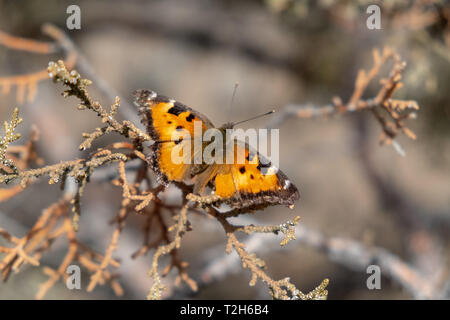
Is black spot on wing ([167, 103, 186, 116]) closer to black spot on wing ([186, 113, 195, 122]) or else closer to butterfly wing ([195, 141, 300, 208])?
black spot on wing ([186, 113, 195, 122])

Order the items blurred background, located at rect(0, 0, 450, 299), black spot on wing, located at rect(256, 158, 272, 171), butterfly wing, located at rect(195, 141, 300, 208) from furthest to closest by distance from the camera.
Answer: blurred background, located at rect(0, 0, 450, 299) → black spot on wing, located at rect(256, 158, 272, 171) → butterfly wing, located at rect(195, 141, 300, 208)

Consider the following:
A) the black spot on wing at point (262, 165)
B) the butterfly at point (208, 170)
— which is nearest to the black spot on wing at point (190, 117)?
the butterfly at point (208, 170)

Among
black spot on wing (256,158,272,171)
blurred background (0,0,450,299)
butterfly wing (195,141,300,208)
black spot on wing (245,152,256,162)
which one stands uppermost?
blurred background (0,0,450,299)

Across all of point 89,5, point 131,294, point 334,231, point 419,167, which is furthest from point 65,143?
point 419,167

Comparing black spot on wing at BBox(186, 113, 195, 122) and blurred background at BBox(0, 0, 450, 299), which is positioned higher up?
blurred background at BBox(0, 0, 450, 299)

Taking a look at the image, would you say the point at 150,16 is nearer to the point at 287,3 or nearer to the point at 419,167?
the point at 287,3

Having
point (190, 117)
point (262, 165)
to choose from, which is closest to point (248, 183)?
point (262, 165)

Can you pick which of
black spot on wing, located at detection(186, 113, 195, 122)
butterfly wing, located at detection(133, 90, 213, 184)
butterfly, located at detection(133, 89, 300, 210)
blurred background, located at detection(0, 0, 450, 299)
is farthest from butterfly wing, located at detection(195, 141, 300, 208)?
blurred background, located at detection(0, 0, 450, 299)
